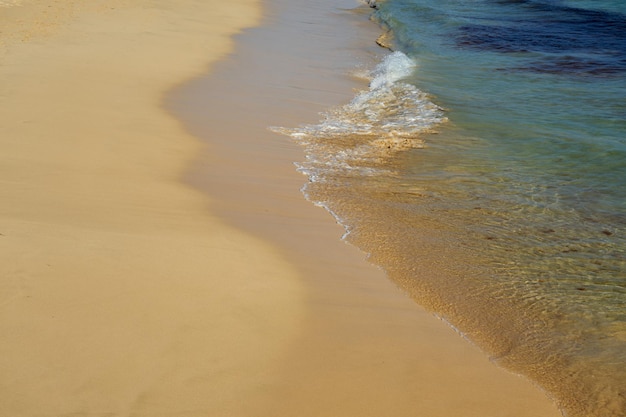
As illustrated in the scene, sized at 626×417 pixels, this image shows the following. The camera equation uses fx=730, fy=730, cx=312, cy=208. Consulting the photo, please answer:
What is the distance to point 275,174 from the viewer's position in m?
6.46

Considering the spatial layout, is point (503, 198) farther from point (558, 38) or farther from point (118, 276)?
point (558, 38)

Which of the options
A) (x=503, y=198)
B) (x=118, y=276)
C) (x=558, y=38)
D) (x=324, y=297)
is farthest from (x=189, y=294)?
(x=558, y=38)

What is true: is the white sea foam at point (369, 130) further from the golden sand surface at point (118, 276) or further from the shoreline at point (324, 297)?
the golden sand surface at point (118, 276)

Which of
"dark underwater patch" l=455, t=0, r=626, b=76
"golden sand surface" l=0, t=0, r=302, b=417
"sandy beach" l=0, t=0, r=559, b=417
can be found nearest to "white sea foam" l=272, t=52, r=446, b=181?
"sandy beach" l=0, t=0, r=559, b=417

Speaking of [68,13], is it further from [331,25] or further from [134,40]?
[331,25]

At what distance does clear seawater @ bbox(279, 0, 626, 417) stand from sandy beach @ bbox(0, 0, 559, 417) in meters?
0.31

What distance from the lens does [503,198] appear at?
629 cm

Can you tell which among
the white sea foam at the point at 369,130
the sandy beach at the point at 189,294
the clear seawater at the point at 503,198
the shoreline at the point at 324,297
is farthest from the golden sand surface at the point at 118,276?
the white sea foam at the point at 369,130

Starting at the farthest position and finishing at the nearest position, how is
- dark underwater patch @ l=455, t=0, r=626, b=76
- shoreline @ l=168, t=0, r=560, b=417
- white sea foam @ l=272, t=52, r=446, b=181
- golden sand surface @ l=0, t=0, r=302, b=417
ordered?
1. dark underwater patch @ l=455, t=0, r=626, b=76
2. white sea foam @ l=272, t=52, r=446, b=181
3. shoreline @ l=168, t=0, r=560, b=417
4. golden sand surface @ l=0, t=0, r=302, b=417

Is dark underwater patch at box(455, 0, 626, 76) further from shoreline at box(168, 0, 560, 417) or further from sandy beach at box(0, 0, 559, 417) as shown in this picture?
sandy beach at box(0, 0, 559, 417)

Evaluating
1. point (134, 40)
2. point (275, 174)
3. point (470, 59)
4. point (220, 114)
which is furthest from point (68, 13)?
point (275, 174)

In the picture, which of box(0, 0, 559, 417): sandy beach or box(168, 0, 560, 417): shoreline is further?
box(168, 0, 560, 417): shoreline

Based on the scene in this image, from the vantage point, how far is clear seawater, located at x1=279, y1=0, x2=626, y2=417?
4.14 m

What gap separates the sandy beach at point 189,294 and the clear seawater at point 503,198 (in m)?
0.31
